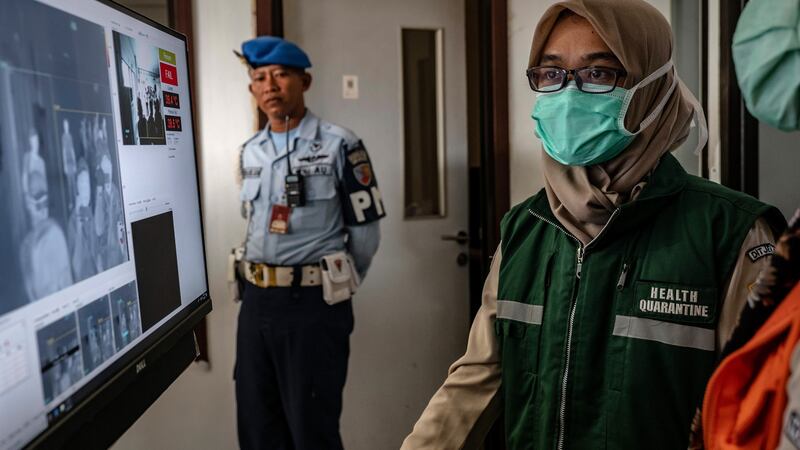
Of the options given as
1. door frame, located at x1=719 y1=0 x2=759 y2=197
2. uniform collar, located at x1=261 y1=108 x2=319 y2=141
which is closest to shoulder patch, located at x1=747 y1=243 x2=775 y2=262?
door frame, located at x1=719 y1=0 x2=759 y2=197

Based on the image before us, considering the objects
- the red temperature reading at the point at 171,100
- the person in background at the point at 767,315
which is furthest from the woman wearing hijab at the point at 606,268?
the red temperature reading at the point at 171,100

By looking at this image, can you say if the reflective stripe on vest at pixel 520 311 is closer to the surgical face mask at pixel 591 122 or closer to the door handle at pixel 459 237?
the surgical face mask at pixel 591 122

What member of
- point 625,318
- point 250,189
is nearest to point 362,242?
point 250,189

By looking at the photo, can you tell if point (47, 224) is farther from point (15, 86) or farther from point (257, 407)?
point (257, 407)

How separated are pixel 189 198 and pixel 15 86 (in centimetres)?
49

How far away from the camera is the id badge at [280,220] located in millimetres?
2455

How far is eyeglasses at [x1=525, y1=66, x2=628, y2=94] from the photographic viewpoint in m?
1.15

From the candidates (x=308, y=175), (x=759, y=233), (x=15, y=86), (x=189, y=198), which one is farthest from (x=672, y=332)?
(x=308, y=175)

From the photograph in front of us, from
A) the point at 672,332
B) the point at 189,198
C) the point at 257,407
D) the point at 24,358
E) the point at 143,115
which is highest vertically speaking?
the point at 143,115

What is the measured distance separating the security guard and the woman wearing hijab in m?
1.31

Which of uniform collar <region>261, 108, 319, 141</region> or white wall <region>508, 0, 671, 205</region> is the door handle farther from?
uniform collar <region>261, 108, 319, 141</region>

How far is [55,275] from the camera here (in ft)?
2.17

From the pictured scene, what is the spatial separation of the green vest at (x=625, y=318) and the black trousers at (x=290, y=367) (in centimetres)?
136

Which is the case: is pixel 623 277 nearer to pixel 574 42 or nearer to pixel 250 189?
pixel 574 42
